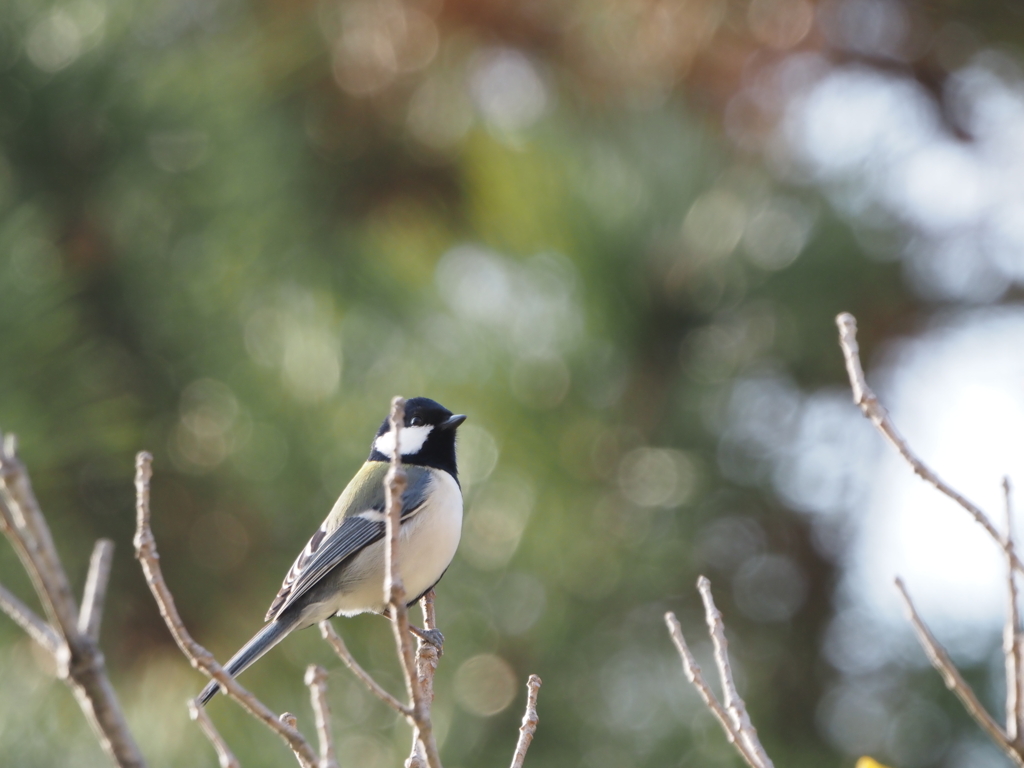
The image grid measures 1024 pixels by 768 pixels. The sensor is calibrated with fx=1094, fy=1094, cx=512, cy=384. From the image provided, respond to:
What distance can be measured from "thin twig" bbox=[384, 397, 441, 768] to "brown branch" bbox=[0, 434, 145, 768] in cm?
24

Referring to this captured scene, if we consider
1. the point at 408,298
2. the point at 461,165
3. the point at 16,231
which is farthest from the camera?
the point at 461,165

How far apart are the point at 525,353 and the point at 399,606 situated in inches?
71.0

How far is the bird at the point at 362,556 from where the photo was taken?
1772mm

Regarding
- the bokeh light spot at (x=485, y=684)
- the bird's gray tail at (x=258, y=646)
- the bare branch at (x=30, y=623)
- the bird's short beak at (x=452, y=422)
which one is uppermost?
the bird's short beak at (x=452, y=422)

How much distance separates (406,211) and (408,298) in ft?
1.77

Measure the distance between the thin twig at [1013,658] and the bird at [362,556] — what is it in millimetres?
1034

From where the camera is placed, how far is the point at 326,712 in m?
0.82

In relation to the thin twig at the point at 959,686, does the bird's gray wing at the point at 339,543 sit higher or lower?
higher

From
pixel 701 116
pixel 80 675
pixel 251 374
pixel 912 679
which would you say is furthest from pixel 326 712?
pixel 701 116

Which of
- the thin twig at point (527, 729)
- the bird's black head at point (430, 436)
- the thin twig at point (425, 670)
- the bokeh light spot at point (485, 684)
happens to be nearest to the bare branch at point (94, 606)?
the thin twig at point (425, 670)

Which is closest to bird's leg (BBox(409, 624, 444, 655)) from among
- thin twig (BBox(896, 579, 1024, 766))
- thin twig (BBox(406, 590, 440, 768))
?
thin twig (BBox(406, 590, 440, 768))

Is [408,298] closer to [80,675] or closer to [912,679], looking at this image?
[912,679]

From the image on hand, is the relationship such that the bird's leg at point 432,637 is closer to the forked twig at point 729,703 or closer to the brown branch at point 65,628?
the forked twig at point 729,703

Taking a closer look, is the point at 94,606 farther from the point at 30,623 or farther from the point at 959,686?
the point at 959,686
